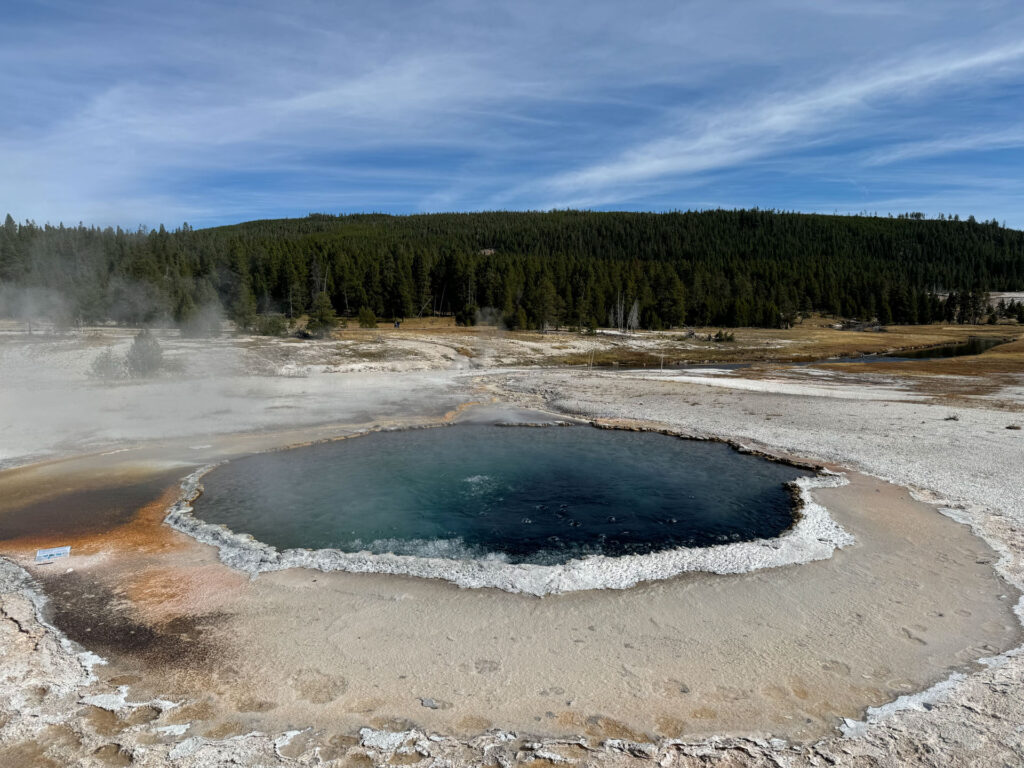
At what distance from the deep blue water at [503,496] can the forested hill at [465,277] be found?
40.6m

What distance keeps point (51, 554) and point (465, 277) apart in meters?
71.7

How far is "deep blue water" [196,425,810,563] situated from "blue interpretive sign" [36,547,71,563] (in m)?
2.43

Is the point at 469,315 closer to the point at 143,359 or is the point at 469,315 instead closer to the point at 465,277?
the point at 465,277

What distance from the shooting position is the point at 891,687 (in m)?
6.09

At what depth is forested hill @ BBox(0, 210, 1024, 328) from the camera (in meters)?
57.7

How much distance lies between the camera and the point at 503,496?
1315 cm

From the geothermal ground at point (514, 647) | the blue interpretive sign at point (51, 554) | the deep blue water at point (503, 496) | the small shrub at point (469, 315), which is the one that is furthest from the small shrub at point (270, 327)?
the blue interpretive sign at point (51, 554)

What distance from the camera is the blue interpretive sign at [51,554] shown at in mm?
9203

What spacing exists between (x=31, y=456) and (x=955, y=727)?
1949 centimetres

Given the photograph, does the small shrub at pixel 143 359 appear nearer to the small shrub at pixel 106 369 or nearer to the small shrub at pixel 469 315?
the small shrub at pixel 106 369

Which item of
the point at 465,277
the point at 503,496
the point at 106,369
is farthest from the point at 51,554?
the point at 465,277

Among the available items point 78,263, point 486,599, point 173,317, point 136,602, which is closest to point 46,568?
point 136,602

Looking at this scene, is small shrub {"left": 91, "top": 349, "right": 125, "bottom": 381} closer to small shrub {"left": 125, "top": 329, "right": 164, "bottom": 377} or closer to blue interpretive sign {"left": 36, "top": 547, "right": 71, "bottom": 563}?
small shrub {"left": 125, "top": 329, "right": 164, "bottom": 377}

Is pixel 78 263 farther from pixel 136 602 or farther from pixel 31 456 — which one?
pixel 136 602
